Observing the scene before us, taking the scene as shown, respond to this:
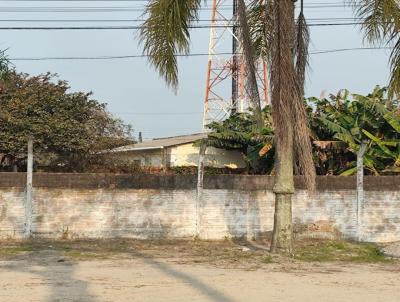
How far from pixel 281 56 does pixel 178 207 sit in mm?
4646

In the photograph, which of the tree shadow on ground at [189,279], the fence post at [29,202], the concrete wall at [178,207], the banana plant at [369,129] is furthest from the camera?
the banana plant at [369,129]

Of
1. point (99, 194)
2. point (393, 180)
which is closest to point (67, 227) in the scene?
point (99, 194)

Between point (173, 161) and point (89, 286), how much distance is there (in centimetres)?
1731

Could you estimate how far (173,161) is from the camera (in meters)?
25.7

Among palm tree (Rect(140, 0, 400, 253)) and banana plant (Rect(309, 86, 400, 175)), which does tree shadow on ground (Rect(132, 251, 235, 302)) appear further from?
banana plant (Rect(309, 86, 400, 175))

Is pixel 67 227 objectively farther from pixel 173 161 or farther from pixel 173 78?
pixel 173 161

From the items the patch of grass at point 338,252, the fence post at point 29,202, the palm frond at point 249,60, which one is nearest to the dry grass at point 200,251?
the patch of grass at point 338,252

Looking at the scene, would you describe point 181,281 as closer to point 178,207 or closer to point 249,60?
point 249,60

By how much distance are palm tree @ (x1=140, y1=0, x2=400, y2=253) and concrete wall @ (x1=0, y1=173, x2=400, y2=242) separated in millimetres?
2279

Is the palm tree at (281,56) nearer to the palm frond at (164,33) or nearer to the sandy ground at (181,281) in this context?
the palm frond at (164,33)

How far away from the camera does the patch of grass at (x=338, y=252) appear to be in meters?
12.2

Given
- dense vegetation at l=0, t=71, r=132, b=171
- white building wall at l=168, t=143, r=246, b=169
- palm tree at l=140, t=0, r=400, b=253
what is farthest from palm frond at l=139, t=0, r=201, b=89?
white building wall at l=168, t=143, r=246, b=169

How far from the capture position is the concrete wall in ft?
44.2

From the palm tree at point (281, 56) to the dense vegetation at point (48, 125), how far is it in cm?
725
